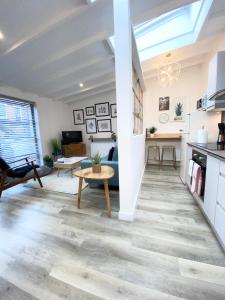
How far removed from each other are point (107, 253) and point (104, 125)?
4.53m

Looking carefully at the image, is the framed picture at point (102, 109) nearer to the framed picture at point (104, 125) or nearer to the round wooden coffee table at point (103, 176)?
the framed picture at point (104, 125)

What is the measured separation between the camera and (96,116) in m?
5.51

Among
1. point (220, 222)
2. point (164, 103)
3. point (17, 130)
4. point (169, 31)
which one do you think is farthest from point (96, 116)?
point (220, 222)

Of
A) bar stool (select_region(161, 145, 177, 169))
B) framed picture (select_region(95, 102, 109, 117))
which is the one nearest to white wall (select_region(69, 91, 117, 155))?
framed picture (select_region(95, 102, 109, 117))

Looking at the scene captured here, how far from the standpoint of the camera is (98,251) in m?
1.44

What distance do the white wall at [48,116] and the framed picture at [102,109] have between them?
3.98 feet

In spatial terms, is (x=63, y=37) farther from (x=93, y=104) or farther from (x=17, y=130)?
(x=93, y=104)

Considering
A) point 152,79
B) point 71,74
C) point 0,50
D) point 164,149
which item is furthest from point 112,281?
point 152,79

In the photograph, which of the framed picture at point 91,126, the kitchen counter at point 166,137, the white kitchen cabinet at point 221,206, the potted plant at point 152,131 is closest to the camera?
the white kitchen cabinet at point 221,206

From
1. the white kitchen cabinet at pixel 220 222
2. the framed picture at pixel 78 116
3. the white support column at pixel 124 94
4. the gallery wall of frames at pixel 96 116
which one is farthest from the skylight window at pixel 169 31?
the framed picture at pixel 78 116

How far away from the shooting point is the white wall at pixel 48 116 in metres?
3.86

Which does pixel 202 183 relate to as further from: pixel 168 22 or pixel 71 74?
pixel 71 74

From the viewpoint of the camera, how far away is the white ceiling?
163cm

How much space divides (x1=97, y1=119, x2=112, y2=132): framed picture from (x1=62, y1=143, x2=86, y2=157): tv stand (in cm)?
94
